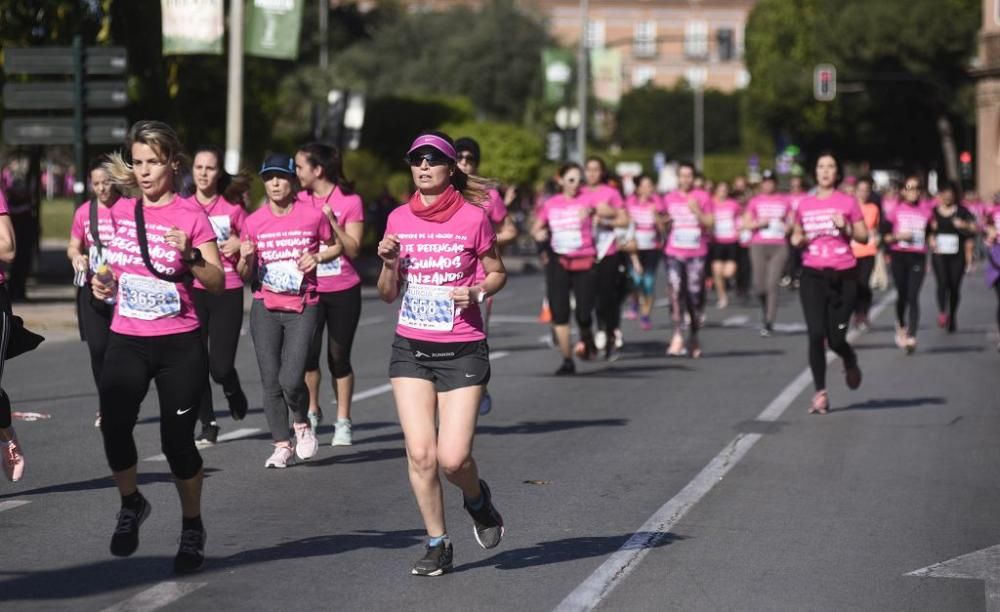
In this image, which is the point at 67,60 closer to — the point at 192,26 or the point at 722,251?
the point at 192,26

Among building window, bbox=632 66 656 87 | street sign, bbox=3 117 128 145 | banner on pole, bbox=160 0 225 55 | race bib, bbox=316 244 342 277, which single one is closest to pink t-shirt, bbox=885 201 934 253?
banner on pole, bbox=160 0 225 55

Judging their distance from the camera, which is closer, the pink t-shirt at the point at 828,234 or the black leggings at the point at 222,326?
the black leggings at the point at 222,326

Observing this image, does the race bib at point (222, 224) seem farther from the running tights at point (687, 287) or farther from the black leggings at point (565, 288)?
the running tights at point (687, 287)

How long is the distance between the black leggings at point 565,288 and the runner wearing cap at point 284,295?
5.81 meters

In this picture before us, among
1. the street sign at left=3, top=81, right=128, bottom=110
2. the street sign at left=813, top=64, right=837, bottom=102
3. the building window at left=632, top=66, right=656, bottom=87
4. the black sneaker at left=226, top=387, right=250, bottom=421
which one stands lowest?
the black sneaker at left=226, top=387, right=250, bottom=421

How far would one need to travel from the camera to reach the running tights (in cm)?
1870

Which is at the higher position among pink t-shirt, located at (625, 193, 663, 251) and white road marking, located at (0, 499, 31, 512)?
pink t-shirt, located at (625, 193, 663, 251)

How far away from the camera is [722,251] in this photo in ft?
90.3

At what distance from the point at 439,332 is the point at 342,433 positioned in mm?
4261

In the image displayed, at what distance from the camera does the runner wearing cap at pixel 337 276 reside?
36.3 feet

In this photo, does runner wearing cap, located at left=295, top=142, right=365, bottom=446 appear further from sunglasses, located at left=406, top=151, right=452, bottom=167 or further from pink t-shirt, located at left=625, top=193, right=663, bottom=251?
pink t-shirt, located at left=625, top=193, right=663, bottom=251

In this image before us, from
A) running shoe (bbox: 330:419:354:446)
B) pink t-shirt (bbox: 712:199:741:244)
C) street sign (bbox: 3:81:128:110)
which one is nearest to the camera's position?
Answer: running shoe (bbox: 330:419:354:446)

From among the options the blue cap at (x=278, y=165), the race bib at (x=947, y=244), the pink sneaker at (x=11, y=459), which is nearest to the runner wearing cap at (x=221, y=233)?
the blue cap at (x=278, y=165)

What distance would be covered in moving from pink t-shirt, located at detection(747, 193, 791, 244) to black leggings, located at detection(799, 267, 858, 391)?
7511 millimetres
